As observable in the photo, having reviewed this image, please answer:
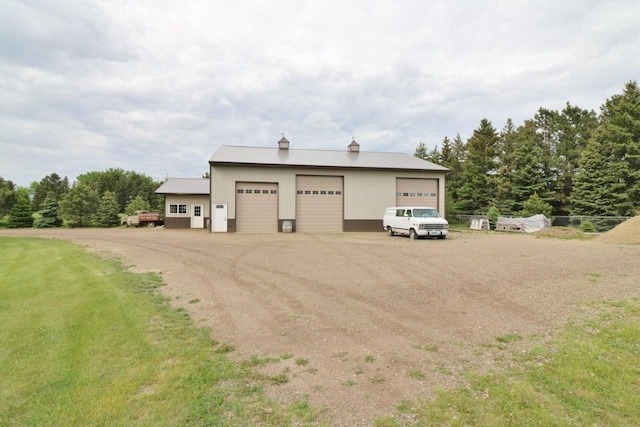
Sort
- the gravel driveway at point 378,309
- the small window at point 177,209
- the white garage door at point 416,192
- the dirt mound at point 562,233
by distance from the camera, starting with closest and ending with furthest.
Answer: the gravel driveway at point 378,309, the dirt mound at point 562,233, the white garage door at point 416,192, the small window at point 177,209

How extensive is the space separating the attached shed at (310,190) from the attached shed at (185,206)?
5521 millimetres

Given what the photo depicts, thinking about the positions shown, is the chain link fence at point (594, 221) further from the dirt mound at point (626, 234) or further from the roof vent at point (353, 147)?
the roof vent at point (353, 147)

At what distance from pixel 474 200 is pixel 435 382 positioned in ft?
144

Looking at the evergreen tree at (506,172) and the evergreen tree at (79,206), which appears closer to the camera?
the evergreen tree at (79,206)

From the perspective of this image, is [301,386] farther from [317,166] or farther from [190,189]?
[190,189]

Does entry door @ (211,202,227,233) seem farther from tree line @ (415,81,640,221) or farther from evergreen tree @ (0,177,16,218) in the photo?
evergreen tree @ (0,177,16,218)

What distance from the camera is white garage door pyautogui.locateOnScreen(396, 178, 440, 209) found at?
2603 cm

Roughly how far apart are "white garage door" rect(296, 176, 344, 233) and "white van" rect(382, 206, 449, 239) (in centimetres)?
525

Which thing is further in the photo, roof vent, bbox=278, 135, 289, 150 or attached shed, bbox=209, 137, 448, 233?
roof vent, bbox=278, 135, 289, 150

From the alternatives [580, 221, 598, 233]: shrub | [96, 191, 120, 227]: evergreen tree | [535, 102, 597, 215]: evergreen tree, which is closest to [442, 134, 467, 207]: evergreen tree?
[535, 102, 597, 215]: evergreen tree

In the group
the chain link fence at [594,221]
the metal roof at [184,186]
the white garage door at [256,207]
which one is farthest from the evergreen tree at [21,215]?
the chain link fence at [594,221]

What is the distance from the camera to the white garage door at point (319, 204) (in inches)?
968

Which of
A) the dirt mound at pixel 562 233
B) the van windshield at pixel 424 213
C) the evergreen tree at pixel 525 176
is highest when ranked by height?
the evergreen tree at pixel 525 176

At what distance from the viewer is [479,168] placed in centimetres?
4188
